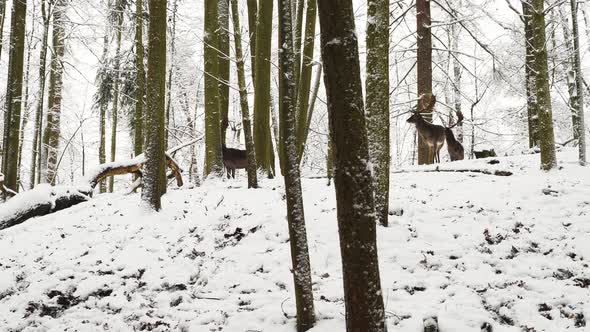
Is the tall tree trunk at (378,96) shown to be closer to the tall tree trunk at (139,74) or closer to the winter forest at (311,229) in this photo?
the winter forest at (311,229)

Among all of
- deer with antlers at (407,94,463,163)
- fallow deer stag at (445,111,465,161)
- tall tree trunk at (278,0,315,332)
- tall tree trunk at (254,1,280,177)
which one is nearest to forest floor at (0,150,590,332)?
tall tree trunk at (278,0,315,332)

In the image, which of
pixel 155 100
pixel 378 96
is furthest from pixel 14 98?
pixel 378 96

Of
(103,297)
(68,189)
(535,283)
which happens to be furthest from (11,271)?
(535,283)

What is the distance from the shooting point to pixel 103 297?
557 centimetres

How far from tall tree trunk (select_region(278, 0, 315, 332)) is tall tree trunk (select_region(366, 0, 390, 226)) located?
1992mm

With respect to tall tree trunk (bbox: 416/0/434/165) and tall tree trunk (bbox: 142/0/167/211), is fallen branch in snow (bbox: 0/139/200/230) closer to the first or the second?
tall tree trunk (bbox: 142/0/167/211)

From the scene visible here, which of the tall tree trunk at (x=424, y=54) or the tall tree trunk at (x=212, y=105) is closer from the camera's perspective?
the tall tree trunk at (x=212, y=105)

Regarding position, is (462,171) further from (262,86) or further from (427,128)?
(262,86)

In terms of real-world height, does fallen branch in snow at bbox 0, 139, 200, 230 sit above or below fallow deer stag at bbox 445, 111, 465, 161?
below

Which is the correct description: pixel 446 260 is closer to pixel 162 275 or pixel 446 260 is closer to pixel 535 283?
pixel 535 283

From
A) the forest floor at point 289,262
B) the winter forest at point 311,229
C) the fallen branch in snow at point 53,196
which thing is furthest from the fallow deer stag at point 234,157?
the forest floor at point 289,262

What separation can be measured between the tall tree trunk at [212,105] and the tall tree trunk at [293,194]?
610 cm

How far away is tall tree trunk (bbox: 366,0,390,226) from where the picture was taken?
5.99 metres

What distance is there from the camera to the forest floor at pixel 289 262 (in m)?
4.56
